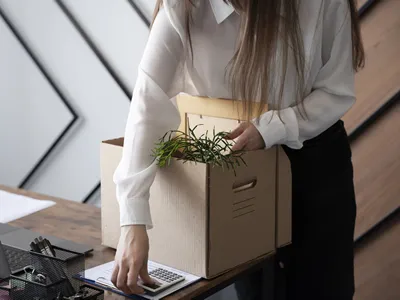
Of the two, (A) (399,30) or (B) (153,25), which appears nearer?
(B) (153,25)

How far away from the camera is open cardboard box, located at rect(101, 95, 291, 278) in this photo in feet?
4.53

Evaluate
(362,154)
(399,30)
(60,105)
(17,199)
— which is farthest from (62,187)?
(399,30)

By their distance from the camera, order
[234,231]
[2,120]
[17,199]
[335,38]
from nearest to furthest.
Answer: [234,231]
[335,38]
[17,199]
[2,120]

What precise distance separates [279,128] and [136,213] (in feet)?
1.24

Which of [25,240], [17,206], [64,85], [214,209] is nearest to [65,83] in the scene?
[64,85]

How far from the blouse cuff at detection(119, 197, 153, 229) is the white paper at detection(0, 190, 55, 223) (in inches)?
20.7

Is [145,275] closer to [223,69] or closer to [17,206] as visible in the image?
[223,69]

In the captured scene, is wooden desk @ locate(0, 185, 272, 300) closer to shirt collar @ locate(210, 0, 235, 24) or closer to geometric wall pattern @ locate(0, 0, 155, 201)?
shirt collar @ locate(210, 0, 235, 24)

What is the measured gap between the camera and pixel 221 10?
1.52 m

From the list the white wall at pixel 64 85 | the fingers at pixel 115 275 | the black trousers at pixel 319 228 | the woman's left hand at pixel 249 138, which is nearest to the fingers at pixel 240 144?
the woman's left hand at pixel 249 138

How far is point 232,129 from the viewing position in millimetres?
1589

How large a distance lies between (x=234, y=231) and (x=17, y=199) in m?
0.78

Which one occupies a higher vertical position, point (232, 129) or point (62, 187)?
point (232, 129)

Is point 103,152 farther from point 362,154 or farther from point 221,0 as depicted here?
point 362,154
